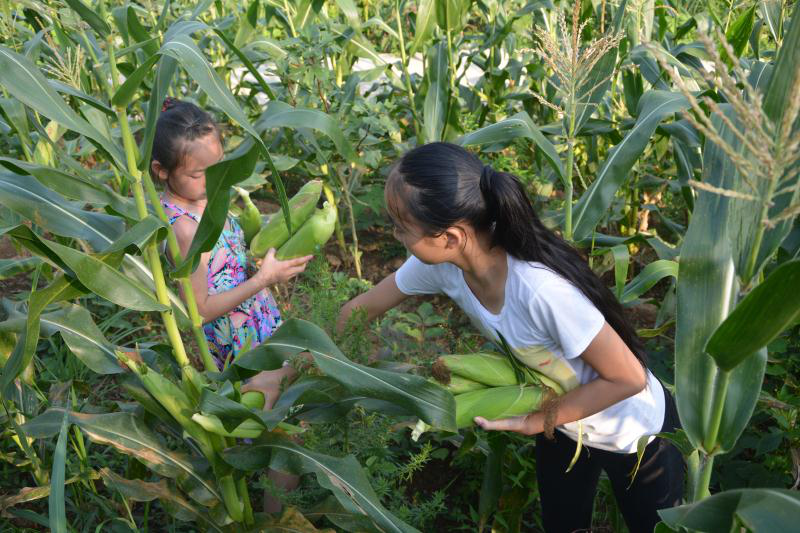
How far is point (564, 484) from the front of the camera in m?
2.11

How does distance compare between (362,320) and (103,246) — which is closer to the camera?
(103,246)

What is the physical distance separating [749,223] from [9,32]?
3152 millimetres

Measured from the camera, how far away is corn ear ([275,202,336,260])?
211cm

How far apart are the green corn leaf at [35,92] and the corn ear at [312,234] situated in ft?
2.22

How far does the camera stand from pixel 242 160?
1.52 m

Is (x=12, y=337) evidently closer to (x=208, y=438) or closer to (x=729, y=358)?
(x=208, y=438)

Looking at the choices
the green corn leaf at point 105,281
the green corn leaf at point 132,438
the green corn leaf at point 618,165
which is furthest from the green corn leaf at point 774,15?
the green corn leaf at point 132,438

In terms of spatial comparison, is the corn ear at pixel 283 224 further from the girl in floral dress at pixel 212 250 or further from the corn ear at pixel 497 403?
the corn ear at pixel 497 403

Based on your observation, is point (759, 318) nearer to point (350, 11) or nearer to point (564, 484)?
point (564, 484)

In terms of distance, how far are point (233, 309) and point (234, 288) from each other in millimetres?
144

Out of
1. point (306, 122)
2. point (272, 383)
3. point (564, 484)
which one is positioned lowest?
point (564, 484)

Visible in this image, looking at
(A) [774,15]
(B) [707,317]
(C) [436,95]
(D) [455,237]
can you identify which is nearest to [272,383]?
(D) [455,237]

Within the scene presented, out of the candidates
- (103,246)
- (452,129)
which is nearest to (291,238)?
(103,246)

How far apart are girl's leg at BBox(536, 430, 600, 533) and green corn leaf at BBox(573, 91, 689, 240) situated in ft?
2.17
